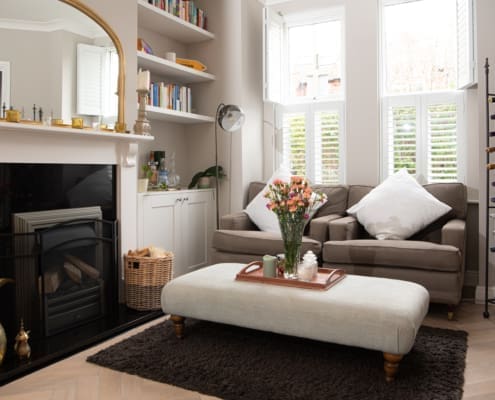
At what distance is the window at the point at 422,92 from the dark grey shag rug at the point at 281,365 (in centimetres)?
178

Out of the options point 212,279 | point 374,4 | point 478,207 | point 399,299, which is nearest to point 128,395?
point 212,279

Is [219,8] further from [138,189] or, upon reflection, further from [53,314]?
[53,314]

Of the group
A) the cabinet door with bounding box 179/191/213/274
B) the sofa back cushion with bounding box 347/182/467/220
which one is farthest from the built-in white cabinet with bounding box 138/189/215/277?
the sofa back cushion with bounding box 347/182/467/220

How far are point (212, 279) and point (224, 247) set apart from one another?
3.61 ft

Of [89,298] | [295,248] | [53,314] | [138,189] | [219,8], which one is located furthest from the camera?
[219,8]

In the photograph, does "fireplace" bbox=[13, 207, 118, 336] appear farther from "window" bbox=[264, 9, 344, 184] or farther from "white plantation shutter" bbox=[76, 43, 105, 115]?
"window" bbox=[264, 9, 344, 184]

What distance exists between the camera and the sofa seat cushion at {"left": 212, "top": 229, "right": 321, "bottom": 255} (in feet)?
11.5

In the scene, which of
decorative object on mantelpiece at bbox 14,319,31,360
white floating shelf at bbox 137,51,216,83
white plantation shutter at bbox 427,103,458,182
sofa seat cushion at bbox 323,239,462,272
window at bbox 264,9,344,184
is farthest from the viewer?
window at bbox 264,9,344,184

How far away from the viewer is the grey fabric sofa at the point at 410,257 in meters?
3.07

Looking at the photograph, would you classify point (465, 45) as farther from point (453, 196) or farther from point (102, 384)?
Result: point (102, 384)

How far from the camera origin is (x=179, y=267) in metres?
4.18

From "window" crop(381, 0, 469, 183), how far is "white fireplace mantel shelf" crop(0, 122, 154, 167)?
7.67 ft

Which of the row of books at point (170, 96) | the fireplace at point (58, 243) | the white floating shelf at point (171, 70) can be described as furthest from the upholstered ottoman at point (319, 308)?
the white floating shelf at point (171, 70)

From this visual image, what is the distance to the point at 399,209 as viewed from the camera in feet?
12.0
